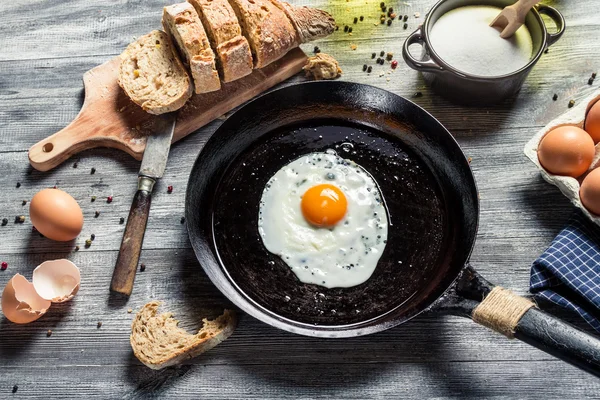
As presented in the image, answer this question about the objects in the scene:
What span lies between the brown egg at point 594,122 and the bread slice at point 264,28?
4.23 ft

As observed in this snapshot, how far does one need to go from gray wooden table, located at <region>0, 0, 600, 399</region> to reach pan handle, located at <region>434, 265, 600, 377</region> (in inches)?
10.3

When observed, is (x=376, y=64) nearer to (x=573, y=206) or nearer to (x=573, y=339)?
(x=573, y=206)

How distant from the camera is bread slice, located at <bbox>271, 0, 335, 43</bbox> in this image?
2801 millimetres

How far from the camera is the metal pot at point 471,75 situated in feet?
8.68

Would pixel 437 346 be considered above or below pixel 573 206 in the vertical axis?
below

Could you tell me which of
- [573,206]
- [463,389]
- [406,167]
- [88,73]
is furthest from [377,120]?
[88,73]

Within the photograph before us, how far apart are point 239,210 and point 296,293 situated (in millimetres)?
427

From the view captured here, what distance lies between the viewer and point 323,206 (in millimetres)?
2496

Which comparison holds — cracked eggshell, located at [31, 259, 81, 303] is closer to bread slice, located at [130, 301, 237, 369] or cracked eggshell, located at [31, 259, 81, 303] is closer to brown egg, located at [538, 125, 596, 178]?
bread slice, located at [130, 301, 237, 369]

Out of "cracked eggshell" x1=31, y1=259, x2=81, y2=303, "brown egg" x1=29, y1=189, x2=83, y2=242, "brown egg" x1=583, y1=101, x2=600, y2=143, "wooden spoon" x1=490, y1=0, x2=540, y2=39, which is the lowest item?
"cracked eggshell" x1=31, y1=259, x2=81, y2=303

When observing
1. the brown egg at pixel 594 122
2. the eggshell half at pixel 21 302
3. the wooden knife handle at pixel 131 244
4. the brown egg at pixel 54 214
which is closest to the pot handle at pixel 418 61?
the brown egg at pixel 594 122

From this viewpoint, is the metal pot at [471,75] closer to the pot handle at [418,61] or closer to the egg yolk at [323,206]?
the pot handle at [418,61]

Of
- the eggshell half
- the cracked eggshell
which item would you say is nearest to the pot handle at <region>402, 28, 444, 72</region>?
the cracked eggshell

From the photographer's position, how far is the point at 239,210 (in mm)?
2617
